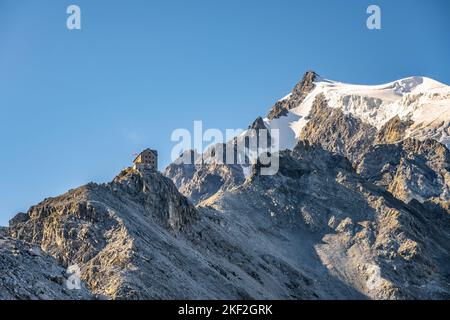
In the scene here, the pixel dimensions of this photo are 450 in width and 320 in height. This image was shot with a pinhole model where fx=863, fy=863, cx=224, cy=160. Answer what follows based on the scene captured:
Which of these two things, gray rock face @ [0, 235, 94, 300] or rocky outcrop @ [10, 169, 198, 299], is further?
rocky outcrop @ [10, 169, 198, 299]

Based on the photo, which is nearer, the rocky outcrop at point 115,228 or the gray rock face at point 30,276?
the gray rock face at point 30,276

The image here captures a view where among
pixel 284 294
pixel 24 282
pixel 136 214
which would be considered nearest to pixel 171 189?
pixel 136 214

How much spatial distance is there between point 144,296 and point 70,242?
103 feet

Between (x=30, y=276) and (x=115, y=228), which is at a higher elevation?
(x=115, y=228)

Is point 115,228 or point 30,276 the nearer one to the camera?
point 30,276

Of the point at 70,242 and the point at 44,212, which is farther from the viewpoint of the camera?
the point at 44,212

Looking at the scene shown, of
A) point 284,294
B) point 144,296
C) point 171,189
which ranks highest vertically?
point 171,189
